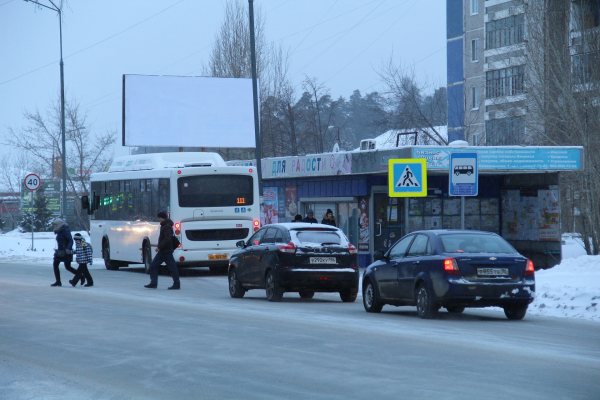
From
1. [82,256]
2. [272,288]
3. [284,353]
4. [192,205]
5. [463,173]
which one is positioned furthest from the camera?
[192,205]

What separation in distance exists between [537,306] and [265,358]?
7.98 m

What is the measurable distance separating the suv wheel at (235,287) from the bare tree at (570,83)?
46.8ft

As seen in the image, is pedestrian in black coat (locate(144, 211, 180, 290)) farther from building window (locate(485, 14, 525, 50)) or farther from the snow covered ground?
building window (locate(485, 14, 525, 50))

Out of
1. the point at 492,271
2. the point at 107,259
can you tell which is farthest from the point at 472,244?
the point at 107,259

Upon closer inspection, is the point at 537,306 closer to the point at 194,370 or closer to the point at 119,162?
the point at 194,370

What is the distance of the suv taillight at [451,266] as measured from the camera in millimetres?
13727

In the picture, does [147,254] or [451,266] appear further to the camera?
[147,254]

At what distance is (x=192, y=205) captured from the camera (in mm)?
26312

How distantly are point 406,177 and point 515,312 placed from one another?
6121 millimetres

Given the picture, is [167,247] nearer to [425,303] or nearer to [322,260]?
[322,260]

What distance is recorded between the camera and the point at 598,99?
30.5 m

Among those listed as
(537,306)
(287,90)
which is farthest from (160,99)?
(537,306)

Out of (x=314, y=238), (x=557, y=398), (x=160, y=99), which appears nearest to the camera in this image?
(x=557, y=398)

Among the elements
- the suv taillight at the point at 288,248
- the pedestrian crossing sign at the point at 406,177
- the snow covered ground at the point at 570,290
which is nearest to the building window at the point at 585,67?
the snow covered ground at the point at 570,290
